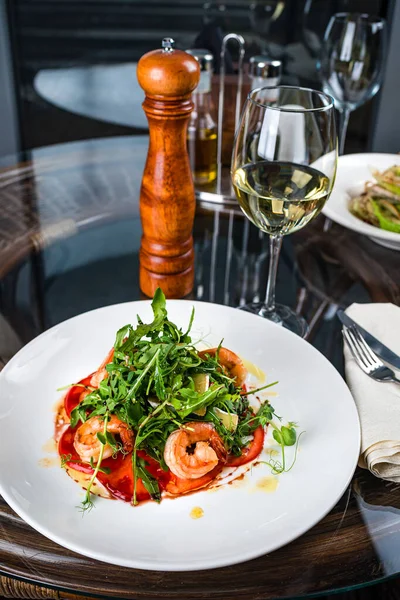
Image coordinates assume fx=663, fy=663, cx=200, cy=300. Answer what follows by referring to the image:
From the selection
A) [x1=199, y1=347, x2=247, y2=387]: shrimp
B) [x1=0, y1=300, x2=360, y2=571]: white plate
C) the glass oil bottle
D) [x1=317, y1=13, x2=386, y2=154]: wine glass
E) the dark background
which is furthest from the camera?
the dark background

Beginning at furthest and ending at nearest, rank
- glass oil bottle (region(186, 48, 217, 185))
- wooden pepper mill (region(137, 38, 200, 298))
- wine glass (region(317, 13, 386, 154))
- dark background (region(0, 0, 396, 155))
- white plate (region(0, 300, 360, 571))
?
dark background (region(0, 0, 396, 155)) → wine glass (region(317, 13, 386, 154)) → glass oil bottle (region(186, 48, 217, 185)) → wooden pepper mill (region(137, 38, 200, 298)) → white plate (region(0, 300, 360, 571))

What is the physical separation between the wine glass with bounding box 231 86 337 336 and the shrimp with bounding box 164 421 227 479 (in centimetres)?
34

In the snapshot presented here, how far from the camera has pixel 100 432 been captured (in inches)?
29.9

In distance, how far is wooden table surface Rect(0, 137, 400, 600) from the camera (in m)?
0.68

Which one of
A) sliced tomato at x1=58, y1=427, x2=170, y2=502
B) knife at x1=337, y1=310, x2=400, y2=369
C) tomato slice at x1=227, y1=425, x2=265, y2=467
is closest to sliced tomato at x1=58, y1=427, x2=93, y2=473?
sliced tomato at x1=58, y1=427, x2=170, y2=502

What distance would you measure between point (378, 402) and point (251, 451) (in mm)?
189

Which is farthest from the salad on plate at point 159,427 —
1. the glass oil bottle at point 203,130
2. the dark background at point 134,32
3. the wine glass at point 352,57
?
the dark background at point 134,32

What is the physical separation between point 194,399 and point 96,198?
74 cm

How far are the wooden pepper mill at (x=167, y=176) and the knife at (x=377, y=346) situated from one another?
27cm

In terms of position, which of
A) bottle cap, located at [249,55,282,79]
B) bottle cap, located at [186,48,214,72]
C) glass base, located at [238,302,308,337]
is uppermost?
bottle cap, located at [186,48,214,72]

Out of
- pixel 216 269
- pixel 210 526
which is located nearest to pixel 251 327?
pixel 216 269

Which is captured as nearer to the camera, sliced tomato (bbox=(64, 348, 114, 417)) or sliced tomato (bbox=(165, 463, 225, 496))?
sliced tomato (bbox=(165, 463, 225, 496))

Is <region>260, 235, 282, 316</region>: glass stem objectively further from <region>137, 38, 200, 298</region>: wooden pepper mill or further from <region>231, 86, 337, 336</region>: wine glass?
<region>137, 38, 200, 298</region>: wooden pepper mill

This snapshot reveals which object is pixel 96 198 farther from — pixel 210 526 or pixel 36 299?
pixel 210 526
